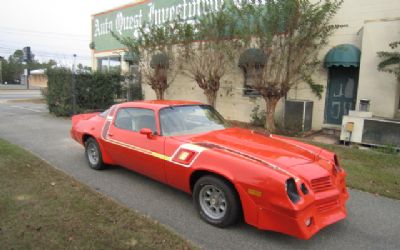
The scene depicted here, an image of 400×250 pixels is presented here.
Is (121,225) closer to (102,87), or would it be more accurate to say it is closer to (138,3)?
(102,87)

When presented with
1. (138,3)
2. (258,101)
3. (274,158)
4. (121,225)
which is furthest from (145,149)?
(138,3)

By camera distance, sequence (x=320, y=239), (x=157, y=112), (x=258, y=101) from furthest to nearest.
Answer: (x=258, y=101) → (x=157, y=112) → (x=320, y=239)

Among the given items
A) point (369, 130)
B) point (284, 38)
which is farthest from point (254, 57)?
point (369, 130)

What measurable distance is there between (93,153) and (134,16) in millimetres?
15055

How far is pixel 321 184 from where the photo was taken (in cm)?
342

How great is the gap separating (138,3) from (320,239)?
17981 millimetres

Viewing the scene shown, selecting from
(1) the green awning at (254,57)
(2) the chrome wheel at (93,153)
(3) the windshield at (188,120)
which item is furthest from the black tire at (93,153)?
(1) the green awning at (254,57)

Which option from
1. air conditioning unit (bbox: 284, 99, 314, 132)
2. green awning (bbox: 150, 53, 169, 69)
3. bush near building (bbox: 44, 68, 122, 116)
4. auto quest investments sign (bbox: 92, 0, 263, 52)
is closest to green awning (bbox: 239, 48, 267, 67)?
air conditioning unit (bbox: 284, 99, 314, 132)

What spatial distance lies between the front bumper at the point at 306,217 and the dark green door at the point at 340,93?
7529 mm

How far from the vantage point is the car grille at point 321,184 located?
334cm

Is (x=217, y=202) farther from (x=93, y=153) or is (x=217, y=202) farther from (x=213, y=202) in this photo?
(x=93, y=153)

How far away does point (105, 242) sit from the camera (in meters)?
3.21

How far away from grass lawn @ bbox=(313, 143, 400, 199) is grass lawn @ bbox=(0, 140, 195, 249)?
351cm

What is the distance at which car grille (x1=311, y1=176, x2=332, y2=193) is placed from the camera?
3.34m
